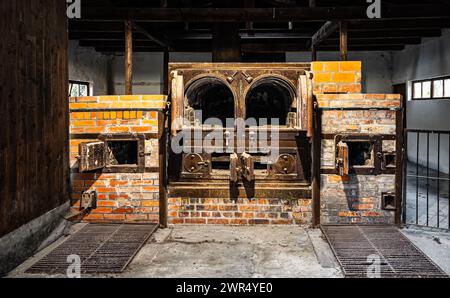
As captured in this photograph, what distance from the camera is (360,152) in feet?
15.2

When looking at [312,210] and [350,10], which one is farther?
[350,10]

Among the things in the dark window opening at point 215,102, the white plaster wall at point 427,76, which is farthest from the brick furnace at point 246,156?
the white plaster wall at point 427,76

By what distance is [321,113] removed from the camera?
414 cm

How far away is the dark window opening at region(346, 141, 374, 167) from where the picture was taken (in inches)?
166

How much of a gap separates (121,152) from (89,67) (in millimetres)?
6179

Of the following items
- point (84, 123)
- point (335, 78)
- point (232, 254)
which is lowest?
point (232, 254)

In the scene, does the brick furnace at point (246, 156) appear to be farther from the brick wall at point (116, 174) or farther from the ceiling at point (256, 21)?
the ceiling at point (256, 21)

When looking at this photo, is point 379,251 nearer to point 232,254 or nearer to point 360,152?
point 232,254

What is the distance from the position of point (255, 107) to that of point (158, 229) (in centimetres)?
194

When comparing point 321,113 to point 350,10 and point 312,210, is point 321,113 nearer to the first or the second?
point 312,210

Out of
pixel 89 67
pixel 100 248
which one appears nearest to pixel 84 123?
pixel 100 248

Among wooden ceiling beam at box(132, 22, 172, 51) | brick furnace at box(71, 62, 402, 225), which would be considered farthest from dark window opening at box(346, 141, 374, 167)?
wooden ceiling beam at box(132, 22, 172, 51)

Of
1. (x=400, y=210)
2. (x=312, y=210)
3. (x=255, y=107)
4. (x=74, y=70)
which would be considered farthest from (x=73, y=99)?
(x=74, y=70)

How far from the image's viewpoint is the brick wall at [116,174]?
4246mm
